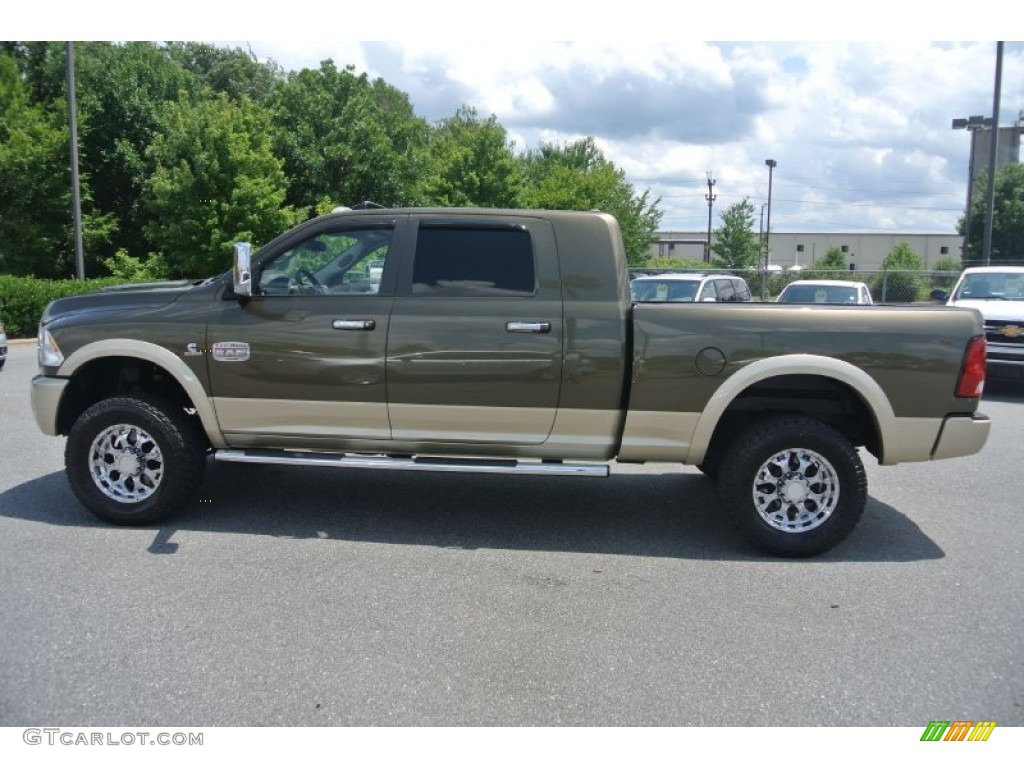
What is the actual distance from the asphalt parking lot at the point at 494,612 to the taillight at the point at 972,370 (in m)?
1.06

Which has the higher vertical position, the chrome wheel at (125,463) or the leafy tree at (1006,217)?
the leafy tree at (1006,217)

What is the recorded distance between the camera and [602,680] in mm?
3676

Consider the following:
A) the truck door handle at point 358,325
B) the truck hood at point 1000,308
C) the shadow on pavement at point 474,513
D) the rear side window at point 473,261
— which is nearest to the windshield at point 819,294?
the truck hood at point 1000,308

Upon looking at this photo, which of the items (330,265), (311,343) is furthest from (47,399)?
(330,265)

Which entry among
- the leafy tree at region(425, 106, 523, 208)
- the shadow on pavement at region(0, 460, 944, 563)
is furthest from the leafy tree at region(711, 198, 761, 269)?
the shadow on pavement at region(0, 460, 944, 563)

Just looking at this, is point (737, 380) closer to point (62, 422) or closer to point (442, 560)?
point (442, 560)

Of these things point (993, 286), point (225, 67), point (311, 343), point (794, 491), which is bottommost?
point (794, 491)

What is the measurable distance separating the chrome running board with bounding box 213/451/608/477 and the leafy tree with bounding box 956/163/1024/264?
4466cm

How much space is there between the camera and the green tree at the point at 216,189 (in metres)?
24.7

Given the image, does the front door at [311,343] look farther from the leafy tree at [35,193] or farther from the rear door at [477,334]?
the leafy tree at [35,193]

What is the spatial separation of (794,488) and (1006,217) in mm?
46573

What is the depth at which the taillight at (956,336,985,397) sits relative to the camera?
512 centimetres

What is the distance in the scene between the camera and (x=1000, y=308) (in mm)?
12367

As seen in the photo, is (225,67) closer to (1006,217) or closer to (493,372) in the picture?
(1006,217)
